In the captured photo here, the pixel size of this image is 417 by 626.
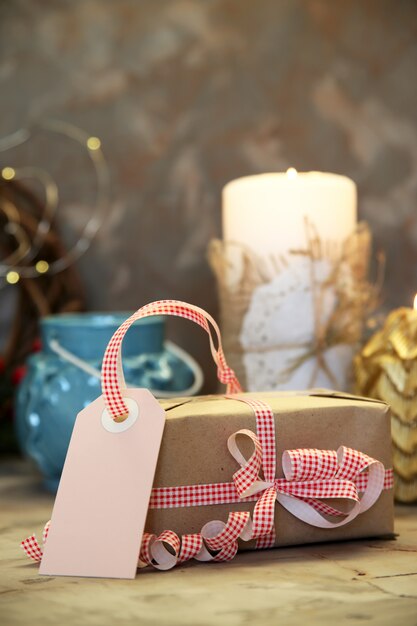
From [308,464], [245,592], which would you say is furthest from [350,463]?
[245,592]

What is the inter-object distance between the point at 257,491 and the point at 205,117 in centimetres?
65

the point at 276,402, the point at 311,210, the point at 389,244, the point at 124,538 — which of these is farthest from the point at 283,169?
the point at 124,538

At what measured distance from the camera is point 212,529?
64 cm

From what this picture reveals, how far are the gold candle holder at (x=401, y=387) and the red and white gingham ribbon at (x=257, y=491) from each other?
170 mm

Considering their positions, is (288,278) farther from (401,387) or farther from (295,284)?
(401,387)

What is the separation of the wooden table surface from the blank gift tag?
2cm

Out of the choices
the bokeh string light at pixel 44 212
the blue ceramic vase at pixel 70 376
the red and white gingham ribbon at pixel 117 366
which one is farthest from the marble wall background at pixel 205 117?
the red and white gingham ribbon at pixel 117 366

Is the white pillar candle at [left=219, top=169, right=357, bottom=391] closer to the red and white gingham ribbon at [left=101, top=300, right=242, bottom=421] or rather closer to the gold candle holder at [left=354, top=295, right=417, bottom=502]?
the gold candle holder at [left=354, top=295, right=417, bottom=502]

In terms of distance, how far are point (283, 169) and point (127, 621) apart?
76 centimetres

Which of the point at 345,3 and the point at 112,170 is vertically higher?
the point at 345,3

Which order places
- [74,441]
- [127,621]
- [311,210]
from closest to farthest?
[127,621], [74,441], [311,210]

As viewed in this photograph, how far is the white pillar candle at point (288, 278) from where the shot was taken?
0.89 metres

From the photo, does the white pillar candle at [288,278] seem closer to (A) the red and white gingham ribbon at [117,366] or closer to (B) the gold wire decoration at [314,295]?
(B) the gold wire decoration at [314,295]

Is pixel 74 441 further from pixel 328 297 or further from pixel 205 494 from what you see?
pixel 328 297
